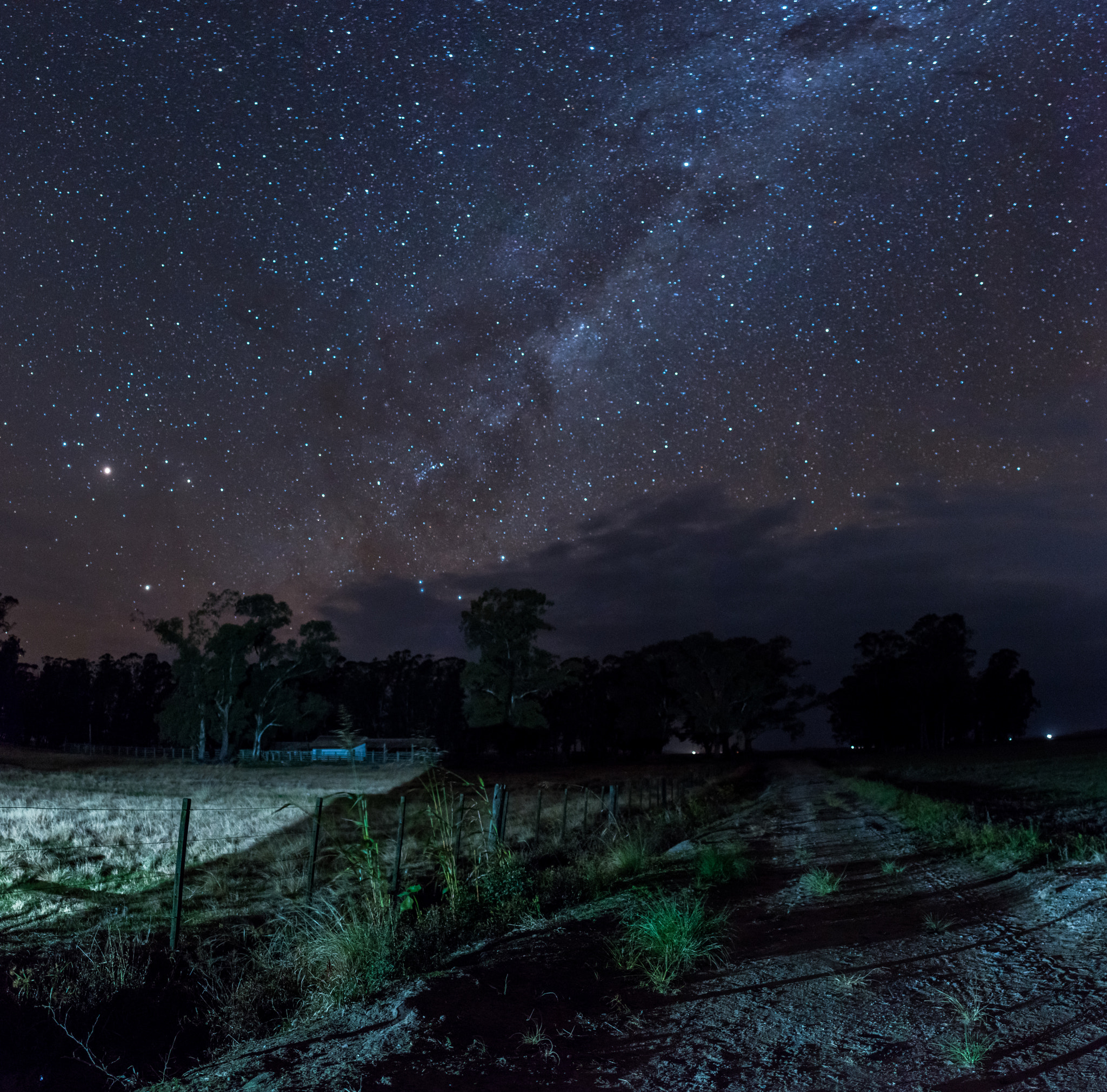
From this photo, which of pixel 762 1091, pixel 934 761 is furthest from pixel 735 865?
pixel 934 761

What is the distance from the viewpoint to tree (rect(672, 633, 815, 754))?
84625 mm

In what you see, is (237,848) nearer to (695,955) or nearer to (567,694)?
(695,955)

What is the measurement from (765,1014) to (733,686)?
82.4m

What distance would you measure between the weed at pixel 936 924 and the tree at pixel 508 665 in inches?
2239

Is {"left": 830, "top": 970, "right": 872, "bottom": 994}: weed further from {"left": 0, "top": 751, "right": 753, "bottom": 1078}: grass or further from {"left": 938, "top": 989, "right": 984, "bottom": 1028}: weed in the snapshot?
{"left": 0, "top": 751, "right": 753, "bottom": 1078}: grass

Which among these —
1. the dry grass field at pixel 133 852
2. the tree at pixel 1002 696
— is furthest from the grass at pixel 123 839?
the tree at pixel 1002 696

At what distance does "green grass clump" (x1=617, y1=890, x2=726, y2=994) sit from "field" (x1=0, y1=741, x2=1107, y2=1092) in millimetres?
30

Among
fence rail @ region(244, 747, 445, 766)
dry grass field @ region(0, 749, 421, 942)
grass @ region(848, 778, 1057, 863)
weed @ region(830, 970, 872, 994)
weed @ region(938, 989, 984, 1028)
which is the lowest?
fence rail @ region(244, 747, 445, 766)

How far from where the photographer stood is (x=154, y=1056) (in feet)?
20.6

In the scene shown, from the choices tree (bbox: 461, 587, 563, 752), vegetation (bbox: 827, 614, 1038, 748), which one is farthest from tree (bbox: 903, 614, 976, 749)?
tree (bbox: 461, 587, 563, 752)

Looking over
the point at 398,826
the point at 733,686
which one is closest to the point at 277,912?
the point at 398,826

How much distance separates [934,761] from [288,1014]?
63.0 m

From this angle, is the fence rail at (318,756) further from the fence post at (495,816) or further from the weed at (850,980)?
the weed at (850,980)

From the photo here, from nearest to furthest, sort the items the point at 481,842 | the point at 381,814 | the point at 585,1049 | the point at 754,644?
the point at 585,1049 → the point at 481,842 → the point at 381,814 → the point at 754,644
